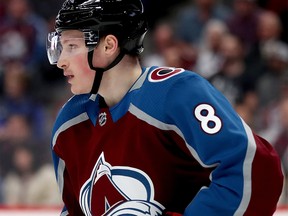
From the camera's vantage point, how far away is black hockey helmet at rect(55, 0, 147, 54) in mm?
2006

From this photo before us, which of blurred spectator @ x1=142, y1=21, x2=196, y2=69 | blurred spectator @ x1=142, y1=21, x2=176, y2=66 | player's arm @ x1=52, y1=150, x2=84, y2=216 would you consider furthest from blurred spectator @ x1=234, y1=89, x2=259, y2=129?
player's arm @ x1=52, y1=150, x2=84, y2=216

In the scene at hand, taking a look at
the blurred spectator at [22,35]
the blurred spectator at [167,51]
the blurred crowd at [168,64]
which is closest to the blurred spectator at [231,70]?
the blurred crowd at [168,64]

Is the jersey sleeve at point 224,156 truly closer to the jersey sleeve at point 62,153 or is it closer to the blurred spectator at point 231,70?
the jersey sleeve at point 62,153

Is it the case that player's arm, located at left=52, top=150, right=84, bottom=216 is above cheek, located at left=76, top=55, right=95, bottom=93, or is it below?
below

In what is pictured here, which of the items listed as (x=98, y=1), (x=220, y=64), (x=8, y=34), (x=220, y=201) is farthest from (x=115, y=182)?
(x=8, y=34)

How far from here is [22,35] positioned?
577 centimetres

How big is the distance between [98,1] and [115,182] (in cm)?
46

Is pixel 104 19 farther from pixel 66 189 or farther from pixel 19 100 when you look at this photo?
pixel 19 100

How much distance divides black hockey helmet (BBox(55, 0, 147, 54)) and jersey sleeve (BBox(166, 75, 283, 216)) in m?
0.25

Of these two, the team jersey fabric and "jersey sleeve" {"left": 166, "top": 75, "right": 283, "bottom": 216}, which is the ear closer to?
the team jersey fabric

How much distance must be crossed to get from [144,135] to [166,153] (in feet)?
0.23

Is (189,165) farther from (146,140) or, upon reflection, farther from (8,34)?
(8,34)

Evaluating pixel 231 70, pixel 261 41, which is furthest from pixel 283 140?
pixel 261 41

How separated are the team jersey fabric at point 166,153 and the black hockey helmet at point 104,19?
114mm
